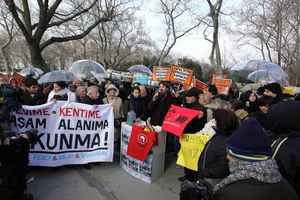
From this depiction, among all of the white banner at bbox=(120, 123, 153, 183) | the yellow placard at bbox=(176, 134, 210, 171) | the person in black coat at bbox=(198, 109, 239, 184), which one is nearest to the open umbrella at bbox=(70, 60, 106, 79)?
the white banner at bbox=(120, 123, 153, 183)

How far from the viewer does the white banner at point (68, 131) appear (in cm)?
675

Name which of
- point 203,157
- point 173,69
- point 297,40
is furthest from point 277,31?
point 203,157

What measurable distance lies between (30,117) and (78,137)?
0.95m

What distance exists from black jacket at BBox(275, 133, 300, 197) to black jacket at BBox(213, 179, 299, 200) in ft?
2.22

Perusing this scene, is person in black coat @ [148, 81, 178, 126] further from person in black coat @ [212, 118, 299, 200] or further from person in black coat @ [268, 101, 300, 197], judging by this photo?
person in black coat @ [212, 118, 299, 200]

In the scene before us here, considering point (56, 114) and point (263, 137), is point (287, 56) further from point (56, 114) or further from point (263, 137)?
point (263, 137)

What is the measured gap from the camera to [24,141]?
505cm

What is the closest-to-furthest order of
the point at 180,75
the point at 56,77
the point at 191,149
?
the point at 191,149 < the point at 180,75 < the point at 56,77

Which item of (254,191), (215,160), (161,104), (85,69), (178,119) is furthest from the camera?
(85,69)

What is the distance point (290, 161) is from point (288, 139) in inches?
6.9

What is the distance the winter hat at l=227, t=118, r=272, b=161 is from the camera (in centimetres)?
217

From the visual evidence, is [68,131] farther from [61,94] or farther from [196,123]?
[196,123]

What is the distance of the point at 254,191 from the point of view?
6.82 ft

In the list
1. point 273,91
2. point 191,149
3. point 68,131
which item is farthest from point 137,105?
point 273,91
